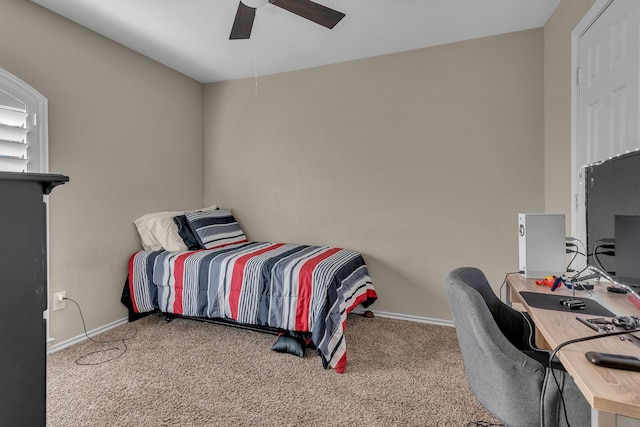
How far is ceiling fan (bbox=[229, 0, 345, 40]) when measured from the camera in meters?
2.00

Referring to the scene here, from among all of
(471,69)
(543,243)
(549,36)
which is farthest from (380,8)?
(543,243)

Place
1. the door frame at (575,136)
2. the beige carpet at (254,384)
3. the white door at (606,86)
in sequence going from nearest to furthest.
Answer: the white door at (606,86) < the beige carpet at (254,384) < the door frame at (575,136)

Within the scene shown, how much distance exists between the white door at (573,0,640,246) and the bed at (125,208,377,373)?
171cm

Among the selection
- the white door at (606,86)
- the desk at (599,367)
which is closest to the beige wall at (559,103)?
the white door at (606,86)

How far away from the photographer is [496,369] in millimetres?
1207

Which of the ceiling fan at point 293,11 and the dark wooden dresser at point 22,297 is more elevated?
the ceiling fan at point 293,11

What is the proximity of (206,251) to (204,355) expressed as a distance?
998 millimetres

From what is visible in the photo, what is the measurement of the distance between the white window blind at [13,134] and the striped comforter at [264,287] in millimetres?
1209

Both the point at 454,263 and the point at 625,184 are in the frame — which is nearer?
the point at 625,184

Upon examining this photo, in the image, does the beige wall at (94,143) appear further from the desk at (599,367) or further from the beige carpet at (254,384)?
the desk at (599,367)

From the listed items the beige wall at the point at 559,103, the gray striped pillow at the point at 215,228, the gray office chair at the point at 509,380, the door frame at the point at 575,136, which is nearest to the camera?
the gray office chair at the point at 509,380

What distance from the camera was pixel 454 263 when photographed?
307cm

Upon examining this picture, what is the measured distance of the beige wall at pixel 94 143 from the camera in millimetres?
2453

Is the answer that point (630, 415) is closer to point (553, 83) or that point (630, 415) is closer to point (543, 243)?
point (543, 243)
